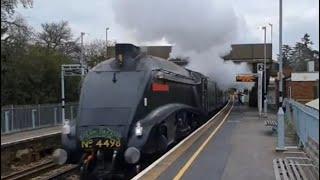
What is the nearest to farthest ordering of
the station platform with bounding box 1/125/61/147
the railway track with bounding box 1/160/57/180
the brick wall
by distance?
the railway track with bounding box 1/160/57/180 → the station platform with bounding box 1/125/61/147 → the brick wall

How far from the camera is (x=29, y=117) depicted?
31766 millimetres

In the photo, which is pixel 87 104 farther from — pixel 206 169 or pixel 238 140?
pixel 238 140

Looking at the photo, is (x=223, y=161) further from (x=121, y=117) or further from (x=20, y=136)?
(x=20, y=136)

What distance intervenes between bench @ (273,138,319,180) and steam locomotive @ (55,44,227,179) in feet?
10.3

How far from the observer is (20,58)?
133 feet

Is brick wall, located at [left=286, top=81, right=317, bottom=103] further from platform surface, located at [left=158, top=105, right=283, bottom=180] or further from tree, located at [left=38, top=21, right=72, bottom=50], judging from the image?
tree, located at [left=38, top=21, right=72, bottom=50]

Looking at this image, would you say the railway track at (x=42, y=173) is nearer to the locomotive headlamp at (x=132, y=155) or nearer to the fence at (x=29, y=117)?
the locomotive headlamp at (x=132, y=155)

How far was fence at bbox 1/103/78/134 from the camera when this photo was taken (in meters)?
28.8

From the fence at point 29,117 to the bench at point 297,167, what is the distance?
1697cm

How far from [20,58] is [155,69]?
26840 millimetres

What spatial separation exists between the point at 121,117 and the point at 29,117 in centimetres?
1891

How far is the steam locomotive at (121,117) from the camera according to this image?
13.4 metres

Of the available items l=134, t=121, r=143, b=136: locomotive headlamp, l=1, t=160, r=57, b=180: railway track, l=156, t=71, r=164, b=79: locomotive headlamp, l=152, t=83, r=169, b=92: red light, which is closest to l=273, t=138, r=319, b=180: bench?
l=134, t=121, r=143, b=136: locomotive headlamp

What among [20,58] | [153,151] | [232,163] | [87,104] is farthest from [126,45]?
[20,58]
